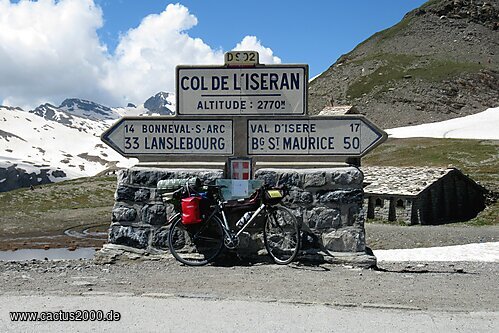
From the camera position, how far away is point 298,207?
8547 mm

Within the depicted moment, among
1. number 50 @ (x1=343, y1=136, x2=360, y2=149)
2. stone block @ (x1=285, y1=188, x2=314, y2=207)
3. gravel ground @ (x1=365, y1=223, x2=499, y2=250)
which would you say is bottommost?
gravel ground @ (x1=365, y1=223, x2=499, y2=250)

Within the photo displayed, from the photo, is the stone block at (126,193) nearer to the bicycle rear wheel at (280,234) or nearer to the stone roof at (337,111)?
the bicycle rear wheel at (280,234)

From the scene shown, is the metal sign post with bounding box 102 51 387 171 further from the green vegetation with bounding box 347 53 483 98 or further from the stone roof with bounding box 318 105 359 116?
the green vegetation with bounding box 347 53 483 98

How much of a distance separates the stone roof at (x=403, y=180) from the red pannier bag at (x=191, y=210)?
24767mm

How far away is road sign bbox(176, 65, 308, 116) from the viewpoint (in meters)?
8.87

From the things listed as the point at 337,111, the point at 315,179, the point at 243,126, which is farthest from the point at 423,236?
the point at 243,126

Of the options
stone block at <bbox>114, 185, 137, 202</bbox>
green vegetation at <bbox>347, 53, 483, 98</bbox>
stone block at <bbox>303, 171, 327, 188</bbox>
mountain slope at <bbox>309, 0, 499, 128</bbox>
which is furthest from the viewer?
green vegetation at <bbox>347, 53, 483, 98</bbox>

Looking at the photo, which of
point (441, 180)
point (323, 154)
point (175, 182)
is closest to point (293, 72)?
point (323, 154)

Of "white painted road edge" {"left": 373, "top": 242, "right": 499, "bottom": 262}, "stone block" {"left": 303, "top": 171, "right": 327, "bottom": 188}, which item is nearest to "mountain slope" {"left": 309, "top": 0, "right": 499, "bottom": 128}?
"white painted road edge" {"left": 373, "top": 242, "right": 499, "bottom": 262}

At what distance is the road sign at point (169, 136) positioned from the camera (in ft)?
29.5

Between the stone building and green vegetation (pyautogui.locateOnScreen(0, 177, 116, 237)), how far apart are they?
17.8m

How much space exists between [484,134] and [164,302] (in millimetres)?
74583

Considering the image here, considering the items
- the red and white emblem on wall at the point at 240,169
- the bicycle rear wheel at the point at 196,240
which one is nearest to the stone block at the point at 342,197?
the red and white emblem on wall at the point at 240,169

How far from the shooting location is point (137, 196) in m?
8.88
